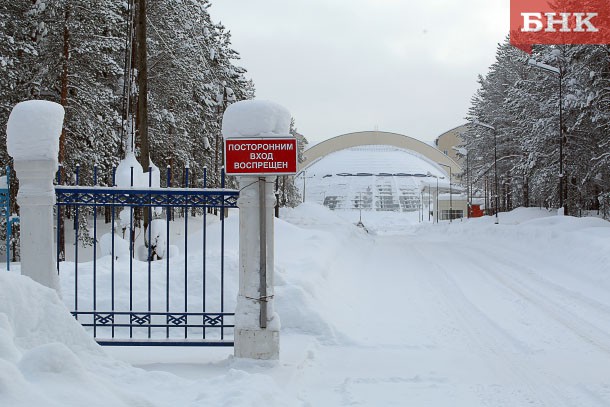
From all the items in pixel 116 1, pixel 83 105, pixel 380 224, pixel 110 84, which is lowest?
pixel 380 224

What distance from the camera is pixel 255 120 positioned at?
24.9ft

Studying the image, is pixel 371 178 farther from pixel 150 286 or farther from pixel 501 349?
pixel 150 286

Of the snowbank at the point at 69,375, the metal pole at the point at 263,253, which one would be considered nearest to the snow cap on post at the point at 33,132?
the snowbank at the point at 69,375

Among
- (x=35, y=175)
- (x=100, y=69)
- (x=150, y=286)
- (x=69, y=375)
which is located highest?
(x=100, y=69)

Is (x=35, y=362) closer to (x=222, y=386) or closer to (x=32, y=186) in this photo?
(x=222, y=386)

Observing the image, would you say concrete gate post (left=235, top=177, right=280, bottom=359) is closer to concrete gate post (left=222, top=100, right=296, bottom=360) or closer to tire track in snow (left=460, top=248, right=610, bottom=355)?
concrete gate post (left=222, top=100, right=296, bottom=360)

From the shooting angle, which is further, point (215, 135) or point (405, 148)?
point (405, 148)

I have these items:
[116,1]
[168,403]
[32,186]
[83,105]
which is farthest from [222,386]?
[116,1]

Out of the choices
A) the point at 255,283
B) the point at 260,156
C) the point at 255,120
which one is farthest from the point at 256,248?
the point at 255,120

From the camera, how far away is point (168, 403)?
507 cm

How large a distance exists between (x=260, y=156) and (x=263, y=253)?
3.75ft

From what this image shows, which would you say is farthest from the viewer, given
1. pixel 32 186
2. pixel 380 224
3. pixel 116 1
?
pixel 380 224

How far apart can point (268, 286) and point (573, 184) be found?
3449cm

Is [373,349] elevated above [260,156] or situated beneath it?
situated beneath
